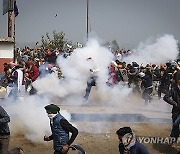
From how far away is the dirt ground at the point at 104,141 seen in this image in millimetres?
8156

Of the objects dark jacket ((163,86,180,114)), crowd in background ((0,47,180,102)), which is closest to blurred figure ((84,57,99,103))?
crowd in background ((0,47,180,102))

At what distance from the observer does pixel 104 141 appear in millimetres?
8742

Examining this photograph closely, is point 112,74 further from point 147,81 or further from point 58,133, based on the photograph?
point 58,133

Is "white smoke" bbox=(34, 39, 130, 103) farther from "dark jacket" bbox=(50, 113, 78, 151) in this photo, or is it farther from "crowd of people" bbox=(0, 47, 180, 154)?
"dark jacket" bbox=(50, 113, 78, 151)

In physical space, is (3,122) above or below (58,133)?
above

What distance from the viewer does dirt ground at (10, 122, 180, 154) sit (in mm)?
8156

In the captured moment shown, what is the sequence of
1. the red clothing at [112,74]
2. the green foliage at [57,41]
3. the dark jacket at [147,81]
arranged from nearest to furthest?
the dark jacket at [147,81]
the red clothing at [112,74]
the green foliage at [57,41]

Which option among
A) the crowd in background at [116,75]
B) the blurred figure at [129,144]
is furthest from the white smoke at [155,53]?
the blurred figure at [129,144]

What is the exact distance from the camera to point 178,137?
8.39 m

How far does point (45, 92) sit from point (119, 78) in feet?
11.7

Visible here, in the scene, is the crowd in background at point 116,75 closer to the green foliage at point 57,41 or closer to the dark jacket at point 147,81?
the dark jacket at point 147,81

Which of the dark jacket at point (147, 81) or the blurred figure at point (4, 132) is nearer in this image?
the blurred figure at point (4, 132)

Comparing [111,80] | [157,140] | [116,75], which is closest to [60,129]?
[157,140]

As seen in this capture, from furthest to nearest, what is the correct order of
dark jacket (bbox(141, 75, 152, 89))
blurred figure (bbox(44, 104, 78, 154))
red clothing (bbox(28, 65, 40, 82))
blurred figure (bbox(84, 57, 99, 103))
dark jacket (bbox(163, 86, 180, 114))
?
1. blurred figure (bbox(84, 57, 99, 103))
2. red clothing (bbox(28, 65, 40, 82))
3. dark jacket (bbox(141, 75, 152, 89))
4. dark jacket (bbox(163, 86, 180, 114))
5. blurred figure (bbox(44, 104, 78, 154))
